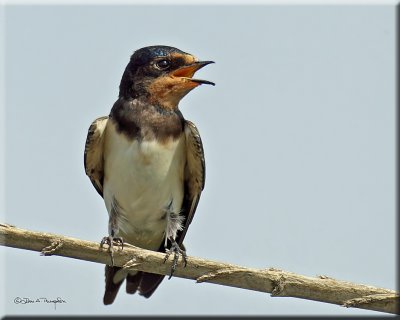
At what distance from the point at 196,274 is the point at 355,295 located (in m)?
1.16

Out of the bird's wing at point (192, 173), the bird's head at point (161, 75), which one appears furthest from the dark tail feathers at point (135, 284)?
the bird's head at point (161, 75)

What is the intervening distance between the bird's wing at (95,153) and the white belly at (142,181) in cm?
8

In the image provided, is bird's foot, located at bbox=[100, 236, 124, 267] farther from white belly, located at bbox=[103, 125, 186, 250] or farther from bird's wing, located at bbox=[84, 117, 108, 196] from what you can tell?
bird's wing, located at bbox=[84, 117, 108, 196]

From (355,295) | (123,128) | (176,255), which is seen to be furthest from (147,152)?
(355,295)

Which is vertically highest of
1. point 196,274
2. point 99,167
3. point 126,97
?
point 126,97

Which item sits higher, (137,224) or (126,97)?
(126,97)

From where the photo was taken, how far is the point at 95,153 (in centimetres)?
811

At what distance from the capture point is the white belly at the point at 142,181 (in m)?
7.77

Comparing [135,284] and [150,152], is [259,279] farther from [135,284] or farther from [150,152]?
[135,284]

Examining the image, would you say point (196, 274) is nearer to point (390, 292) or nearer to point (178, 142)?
point (390, 292)

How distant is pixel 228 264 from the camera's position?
19.4 feet

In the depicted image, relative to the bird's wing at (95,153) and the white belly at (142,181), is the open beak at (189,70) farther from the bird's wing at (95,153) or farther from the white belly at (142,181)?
the bird's wing at (95,153)

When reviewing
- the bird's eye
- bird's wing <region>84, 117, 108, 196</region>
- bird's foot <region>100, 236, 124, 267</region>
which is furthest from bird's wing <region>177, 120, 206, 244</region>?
bird's foot <region>100, 236, 124, 267</region>

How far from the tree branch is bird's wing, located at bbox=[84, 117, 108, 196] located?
81.0 inches
